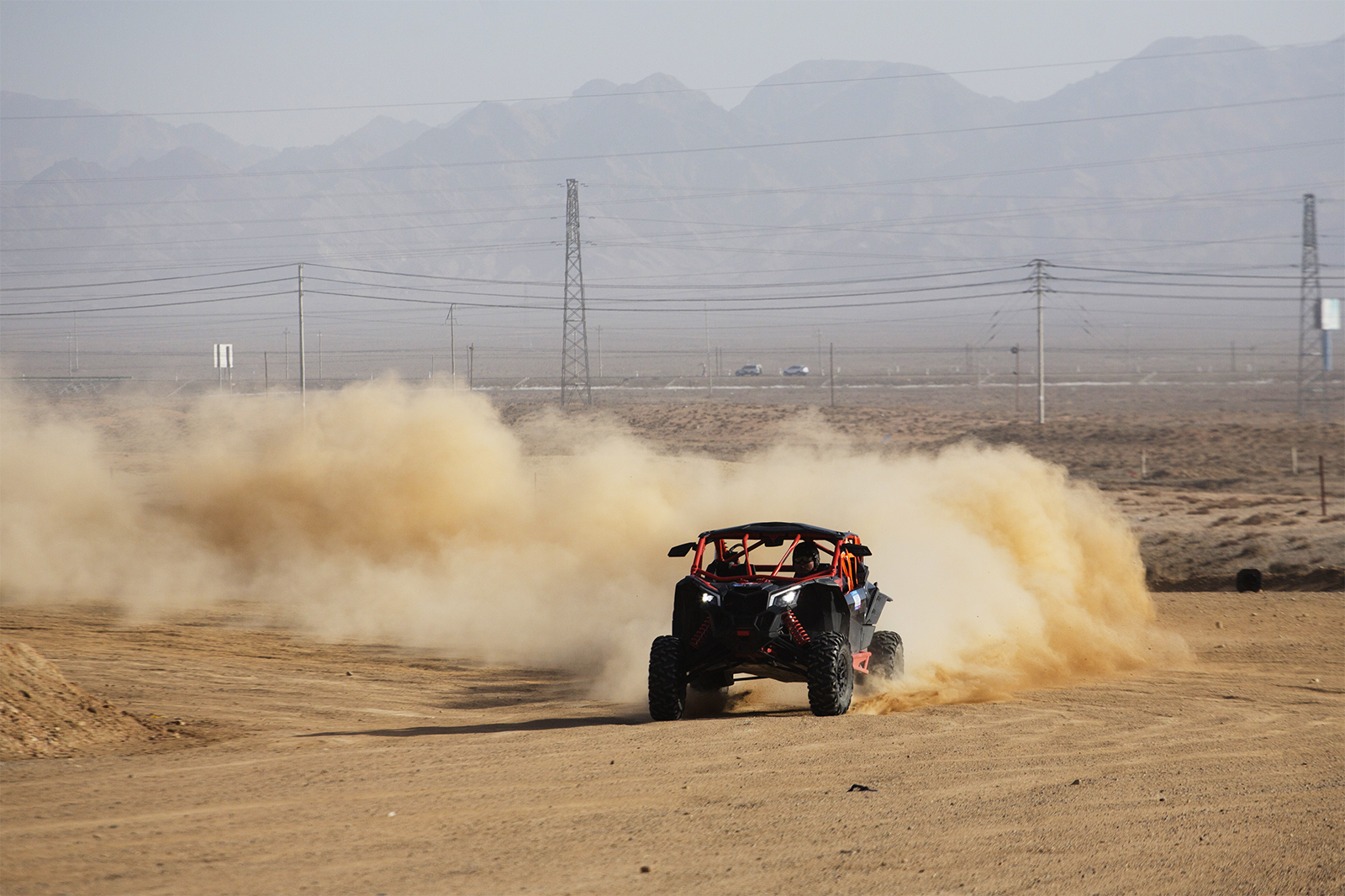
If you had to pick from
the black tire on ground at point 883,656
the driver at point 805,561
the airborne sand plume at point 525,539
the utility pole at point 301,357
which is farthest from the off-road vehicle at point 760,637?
the utility pole at point 301,357

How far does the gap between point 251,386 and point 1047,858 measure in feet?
301

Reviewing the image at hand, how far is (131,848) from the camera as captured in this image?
8133mm

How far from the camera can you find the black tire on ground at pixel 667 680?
13.3 metres

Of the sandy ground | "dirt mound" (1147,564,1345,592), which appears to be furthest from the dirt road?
"dirt mound" (1147,564,1345,592)

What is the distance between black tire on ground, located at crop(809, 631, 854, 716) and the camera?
13.1 meters

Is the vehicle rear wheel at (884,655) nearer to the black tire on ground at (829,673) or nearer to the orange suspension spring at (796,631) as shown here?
the black tire on ground at (829,673)

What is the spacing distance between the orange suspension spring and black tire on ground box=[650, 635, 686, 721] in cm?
119

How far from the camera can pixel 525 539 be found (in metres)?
27.1

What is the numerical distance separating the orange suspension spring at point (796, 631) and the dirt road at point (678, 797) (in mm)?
817

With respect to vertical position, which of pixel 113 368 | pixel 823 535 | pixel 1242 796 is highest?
pixel 113 368

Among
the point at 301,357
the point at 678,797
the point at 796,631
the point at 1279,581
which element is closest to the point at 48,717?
the point at 678,797

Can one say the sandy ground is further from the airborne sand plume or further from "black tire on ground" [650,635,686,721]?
the airborne sand plume

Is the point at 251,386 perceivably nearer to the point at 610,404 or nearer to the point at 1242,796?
the point at 610,404

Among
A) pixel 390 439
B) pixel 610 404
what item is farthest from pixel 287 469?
pixel 610 404
